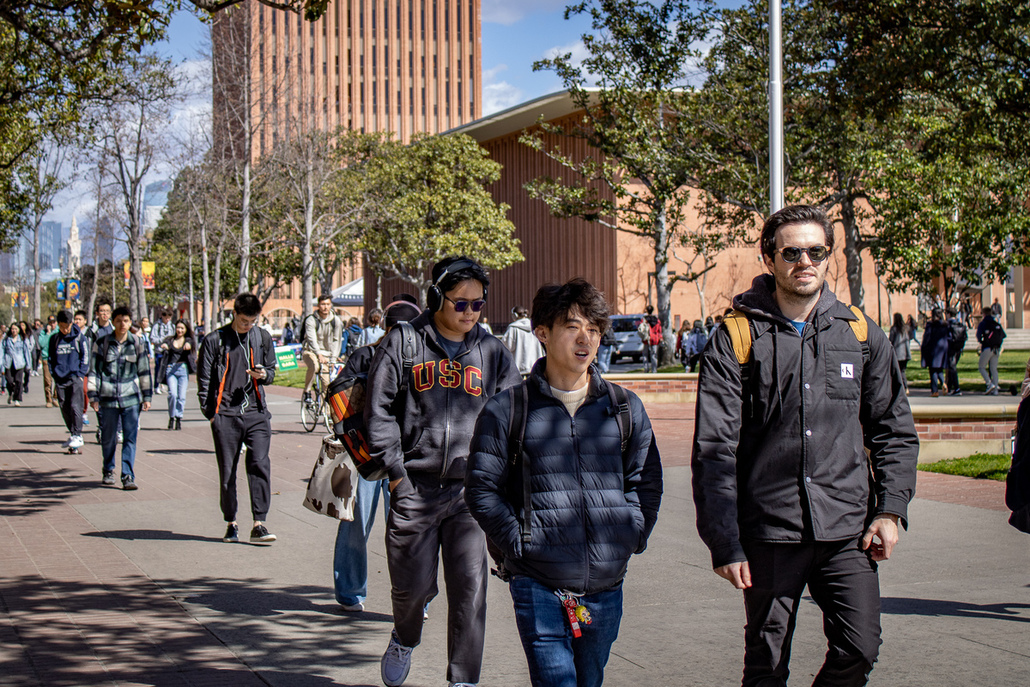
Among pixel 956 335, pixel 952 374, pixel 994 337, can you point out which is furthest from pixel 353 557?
pixel 956 335

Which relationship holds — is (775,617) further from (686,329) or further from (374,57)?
(374,57)

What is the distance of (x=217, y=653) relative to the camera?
4.77 m

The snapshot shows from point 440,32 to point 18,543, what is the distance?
9711 cm

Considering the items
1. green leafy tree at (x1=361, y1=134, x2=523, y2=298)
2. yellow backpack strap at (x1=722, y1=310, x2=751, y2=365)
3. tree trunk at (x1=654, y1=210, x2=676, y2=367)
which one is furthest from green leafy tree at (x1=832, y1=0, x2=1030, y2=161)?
green leafy tree at (x1=361, y1=134, x2=523, y2=298)

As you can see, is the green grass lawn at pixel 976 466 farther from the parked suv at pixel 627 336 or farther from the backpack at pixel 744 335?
the parked suv at pixel 627 336

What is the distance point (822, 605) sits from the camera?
A: 120 inches

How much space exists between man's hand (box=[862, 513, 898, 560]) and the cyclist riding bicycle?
11.2m

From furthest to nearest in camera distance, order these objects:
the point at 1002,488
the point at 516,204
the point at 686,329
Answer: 1. the point at 516,204
2. the point at 686,329
3. the point at 1002,488

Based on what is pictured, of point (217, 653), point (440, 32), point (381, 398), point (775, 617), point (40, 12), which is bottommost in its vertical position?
point (217, 653)

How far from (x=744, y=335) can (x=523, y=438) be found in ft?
2.35

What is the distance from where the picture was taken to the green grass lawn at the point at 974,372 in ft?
73.9

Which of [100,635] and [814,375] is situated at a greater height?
[814,375]

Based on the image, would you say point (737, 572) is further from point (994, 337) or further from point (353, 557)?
point (994, 337)

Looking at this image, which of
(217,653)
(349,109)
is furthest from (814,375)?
(349,109)
